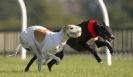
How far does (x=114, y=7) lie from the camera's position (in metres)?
A: 61.5

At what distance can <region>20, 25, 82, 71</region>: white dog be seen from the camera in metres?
15.1

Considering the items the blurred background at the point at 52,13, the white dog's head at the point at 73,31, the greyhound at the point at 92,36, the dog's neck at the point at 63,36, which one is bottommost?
the blurred background at the point at 52,13

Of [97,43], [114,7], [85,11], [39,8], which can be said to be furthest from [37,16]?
[97,43]

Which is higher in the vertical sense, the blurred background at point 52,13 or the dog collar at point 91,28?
the dog collar at point 91,28

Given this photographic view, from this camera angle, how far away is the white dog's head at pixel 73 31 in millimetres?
14930

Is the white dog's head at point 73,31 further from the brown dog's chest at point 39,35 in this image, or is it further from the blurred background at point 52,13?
the blurred background at point 52,13

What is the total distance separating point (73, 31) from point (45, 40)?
730 millimetres

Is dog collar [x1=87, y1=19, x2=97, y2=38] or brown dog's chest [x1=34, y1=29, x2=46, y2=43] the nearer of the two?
brown dog's chest [x1=34, y1=29, x2=46, y2=43]

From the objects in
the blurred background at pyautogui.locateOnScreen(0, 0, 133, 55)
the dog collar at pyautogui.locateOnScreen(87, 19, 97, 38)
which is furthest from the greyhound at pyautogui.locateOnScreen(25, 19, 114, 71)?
the blurred background at pyautogui.locateOnScreen(0, 0, 133, 55)

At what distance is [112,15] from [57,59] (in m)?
42.8

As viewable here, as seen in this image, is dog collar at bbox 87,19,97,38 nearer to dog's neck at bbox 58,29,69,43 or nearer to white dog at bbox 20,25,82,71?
white dog at bbox 20,25,82,71

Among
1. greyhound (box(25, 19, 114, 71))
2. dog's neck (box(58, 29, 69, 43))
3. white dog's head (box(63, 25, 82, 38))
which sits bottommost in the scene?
greyhound (box(25, 19, 114, 71))

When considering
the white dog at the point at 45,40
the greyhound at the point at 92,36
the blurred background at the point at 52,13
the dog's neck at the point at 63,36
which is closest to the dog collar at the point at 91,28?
the greyhound at the point at 92,36

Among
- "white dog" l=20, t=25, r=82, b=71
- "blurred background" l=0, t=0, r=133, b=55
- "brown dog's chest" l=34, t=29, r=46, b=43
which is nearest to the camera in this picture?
"white dog" l=20, t=25, r=82, b=71
